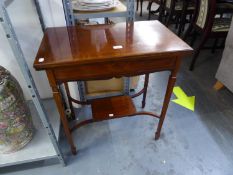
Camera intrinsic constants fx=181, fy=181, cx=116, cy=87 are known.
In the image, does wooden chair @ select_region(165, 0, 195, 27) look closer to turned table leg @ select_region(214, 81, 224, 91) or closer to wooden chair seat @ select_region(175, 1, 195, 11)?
wooden chair seat @ select_region(175, 1, 195, 11)

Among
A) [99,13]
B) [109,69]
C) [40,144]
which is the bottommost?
[40,144]

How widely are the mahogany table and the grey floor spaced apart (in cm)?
33

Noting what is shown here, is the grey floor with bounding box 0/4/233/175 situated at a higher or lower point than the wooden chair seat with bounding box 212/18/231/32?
lower

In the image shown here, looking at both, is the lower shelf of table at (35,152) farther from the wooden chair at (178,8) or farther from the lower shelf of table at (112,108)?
the wooden chair at (178,8)

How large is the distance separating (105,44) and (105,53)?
91mm

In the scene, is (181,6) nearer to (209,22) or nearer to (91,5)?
(209,22)

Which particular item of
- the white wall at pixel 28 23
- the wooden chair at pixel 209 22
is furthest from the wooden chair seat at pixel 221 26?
the white wall at pixel 28 23

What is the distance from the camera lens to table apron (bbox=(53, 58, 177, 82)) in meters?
0.75

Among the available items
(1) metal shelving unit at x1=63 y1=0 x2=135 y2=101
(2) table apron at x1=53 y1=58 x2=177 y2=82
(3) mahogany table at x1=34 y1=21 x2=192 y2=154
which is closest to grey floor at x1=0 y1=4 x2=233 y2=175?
(3) mahogany table at x1=34 y1=21 x2=192 y2=154

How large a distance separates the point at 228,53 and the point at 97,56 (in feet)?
4.01

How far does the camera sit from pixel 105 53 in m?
0.75

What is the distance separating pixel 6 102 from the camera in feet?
2.75

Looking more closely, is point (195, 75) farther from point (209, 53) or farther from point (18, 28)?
point (18, 28)

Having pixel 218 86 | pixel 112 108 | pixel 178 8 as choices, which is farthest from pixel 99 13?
pixel 178 8
